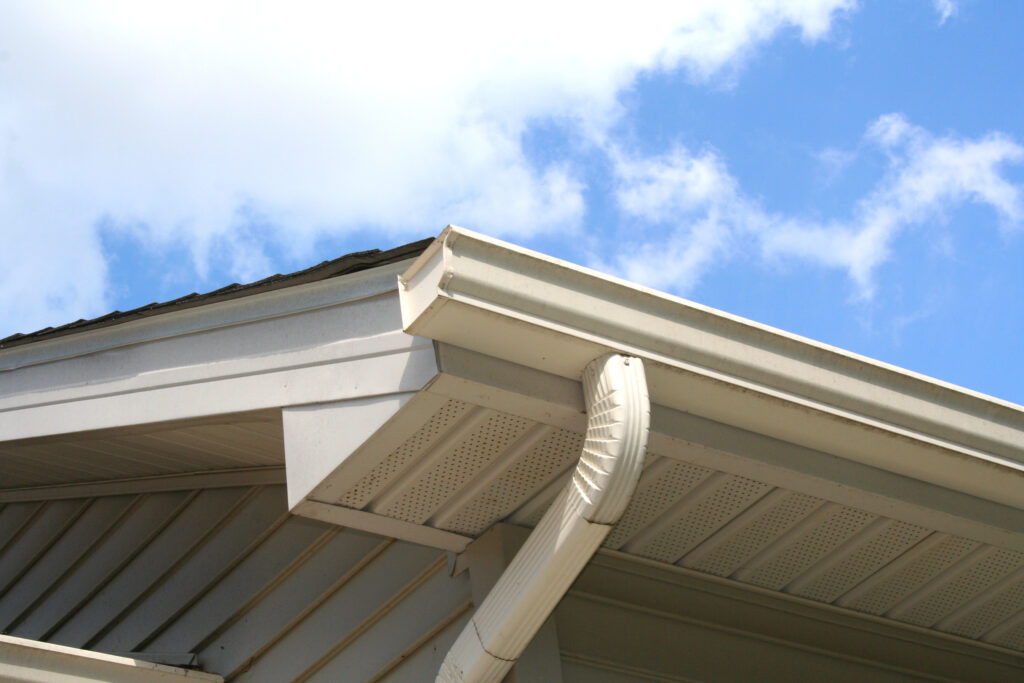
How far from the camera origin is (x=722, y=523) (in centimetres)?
343

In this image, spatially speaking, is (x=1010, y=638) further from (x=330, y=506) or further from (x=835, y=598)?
(x=330, y=506)

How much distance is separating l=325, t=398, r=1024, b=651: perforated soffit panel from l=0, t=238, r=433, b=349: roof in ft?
1.52

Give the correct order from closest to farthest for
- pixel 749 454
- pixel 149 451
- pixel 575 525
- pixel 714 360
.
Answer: pixel 575 525, pixel 714 360, pixel 749 454, pixel 149 451

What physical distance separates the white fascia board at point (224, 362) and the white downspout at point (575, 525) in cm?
43

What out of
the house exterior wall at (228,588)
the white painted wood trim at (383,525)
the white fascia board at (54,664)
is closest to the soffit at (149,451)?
the house exterior wall at (228,588)

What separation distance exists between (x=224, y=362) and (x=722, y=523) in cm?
156

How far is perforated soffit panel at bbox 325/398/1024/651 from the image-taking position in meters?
3.02

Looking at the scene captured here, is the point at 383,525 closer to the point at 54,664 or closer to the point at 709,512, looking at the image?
the point at 709,512

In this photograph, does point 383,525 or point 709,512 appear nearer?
point 383,525

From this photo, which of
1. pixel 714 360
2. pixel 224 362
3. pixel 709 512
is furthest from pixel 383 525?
pixel 714 360

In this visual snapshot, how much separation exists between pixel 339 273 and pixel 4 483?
2.36 metres

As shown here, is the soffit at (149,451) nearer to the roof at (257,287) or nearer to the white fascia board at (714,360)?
the roof at (257,287)

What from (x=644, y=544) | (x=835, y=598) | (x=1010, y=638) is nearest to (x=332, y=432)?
(x=644, y=544)

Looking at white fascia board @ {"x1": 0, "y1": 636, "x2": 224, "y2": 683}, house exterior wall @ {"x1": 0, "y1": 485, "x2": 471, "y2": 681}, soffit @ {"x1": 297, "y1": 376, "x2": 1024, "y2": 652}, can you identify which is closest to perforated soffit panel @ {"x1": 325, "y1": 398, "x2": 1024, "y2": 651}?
soffit @ {"x1": 297, "y1": 376, "x2": 1024, "y2": 652}
